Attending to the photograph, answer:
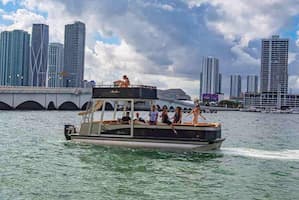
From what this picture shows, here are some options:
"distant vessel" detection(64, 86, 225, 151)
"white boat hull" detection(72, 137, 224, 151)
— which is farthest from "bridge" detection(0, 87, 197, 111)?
"white boat hull" detection(72, 137, 224, 151)

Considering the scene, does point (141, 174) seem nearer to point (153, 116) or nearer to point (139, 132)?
point (139, 132)

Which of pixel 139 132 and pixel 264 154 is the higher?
pixel 139 132

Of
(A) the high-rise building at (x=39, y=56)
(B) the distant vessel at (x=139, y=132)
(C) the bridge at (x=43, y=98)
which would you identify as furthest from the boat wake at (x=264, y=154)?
(A) the high-rise building at (x=39, y=56)

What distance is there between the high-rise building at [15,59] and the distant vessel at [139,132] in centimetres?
16805

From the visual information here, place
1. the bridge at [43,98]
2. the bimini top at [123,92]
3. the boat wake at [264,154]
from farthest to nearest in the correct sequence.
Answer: the bridge at [43,98]
the bimini top at [123,92]
the boat wake at [264,154]

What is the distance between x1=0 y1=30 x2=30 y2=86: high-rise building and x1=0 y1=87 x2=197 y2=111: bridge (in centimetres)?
6259

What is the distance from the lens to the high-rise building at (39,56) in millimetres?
186750

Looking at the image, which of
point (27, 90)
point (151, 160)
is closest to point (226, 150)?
point (151, 160)

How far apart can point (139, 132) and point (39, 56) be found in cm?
17133

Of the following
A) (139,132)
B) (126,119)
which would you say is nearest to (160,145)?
(139,132)

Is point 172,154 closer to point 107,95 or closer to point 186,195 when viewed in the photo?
point 107,95

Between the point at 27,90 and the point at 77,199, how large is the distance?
345 ft

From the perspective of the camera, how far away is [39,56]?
188250mm

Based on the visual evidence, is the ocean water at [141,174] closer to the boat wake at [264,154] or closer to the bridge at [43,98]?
the boat wake at [264,154]
